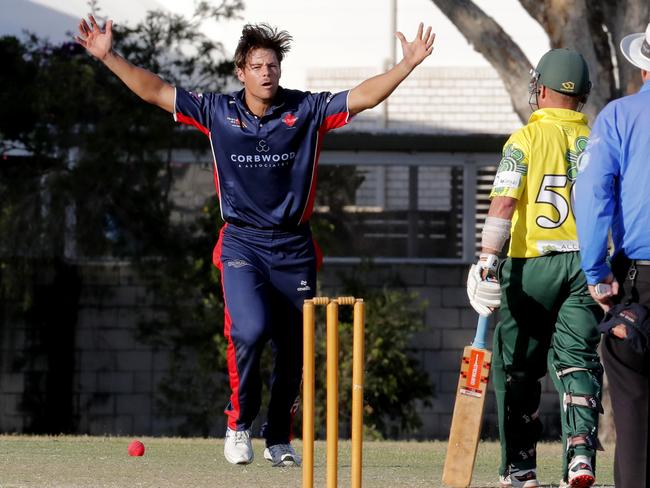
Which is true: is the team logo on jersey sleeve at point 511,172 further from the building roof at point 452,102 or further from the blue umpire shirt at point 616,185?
the building roof at point 452,102

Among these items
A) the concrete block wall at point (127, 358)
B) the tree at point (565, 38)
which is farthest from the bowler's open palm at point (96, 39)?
the concrete block wall at point (127, 358)

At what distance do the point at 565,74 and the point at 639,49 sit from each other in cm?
145

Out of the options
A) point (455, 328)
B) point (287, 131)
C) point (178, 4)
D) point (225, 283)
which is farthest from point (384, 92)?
point (178, 4)

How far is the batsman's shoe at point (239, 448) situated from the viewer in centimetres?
768

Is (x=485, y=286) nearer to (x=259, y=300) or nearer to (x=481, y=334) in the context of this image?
(x=481, y=334)

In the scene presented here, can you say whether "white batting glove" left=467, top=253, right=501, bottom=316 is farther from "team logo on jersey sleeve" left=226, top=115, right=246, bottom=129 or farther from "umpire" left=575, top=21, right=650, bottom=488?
"team logo on jersey sleeve" left=226, top=115, right=246, bottom=129

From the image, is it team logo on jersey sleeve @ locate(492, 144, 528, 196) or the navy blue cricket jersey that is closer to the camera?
team logo on jersey sleeve @ locate(492, 144, 528, 196)

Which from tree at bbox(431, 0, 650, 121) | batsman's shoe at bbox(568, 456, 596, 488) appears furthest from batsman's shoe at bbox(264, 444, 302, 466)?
tree at bbox(431, 0, 650, 121)

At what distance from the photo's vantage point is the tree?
576 inches

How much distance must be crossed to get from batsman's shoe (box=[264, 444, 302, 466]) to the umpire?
279 centimetres

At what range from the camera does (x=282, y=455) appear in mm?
7984

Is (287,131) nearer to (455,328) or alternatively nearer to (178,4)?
(455,328)

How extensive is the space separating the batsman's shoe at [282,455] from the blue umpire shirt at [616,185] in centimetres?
286

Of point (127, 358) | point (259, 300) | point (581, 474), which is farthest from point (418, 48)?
point (127, 358)
